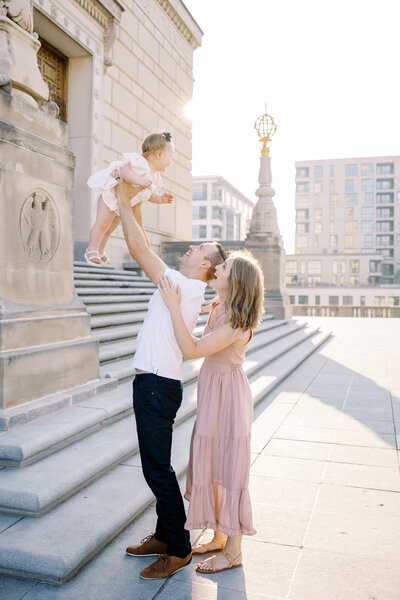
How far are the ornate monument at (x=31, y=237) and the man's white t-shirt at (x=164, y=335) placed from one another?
5.06 ft

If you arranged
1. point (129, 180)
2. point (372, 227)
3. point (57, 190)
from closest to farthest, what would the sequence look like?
1. point (129, 180)
2. point (57, 190)
3. point (372, 227)

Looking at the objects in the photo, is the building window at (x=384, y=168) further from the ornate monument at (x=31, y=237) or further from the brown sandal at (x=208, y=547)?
the brown sandal at (x=208, y=547)

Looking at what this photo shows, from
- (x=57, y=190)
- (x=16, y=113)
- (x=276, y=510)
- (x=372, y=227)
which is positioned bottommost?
(x=276, y=510)

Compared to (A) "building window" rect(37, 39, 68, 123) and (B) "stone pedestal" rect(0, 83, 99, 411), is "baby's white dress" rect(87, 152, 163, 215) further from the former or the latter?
(A) "building window" rect(37, 39, 68, 123)

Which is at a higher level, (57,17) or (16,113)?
(57,17)

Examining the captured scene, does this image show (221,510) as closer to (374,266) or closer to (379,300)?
(379,300)

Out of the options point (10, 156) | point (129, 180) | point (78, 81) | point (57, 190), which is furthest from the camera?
point (78, 81)

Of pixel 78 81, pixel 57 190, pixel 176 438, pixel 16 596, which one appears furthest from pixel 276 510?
pixel 78 81

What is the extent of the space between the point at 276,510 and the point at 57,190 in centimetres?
318

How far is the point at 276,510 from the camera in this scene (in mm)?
3639

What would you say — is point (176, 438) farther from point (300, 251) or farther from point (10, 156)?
point (300, 251)

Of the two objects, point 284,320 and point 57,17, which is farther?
point 284,320

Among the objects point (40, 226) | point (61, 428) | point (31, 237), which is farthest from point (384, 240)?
point (61, 428)

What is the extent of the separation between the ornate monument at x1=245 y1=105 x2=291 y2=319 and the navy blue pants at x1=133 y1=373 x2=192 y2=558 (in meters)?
12.2
